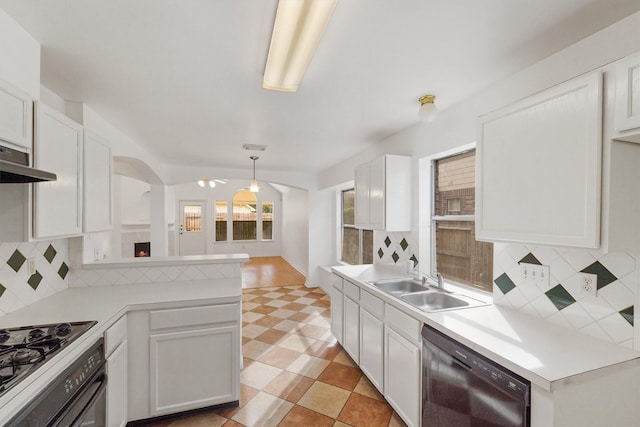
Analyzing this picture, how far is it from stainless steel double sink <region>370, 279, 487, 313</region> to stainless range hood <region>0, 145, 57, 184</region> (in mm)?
2192

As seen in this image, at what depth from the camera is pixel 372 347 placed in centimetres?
239

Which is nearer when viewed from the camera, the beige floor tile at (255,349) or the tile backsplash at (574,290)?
the tile backsplash at (574,290)

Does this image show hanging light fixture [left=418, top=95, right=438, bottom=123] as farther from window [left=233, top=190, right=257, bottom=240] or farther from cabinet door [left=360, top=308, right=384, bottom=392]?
A: window [left=233, top=190, right=257, bottom=240]

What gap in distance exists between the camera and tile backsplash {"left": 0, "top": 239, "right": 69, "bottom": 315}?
178cm

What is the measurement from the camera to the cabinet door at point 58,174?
1.51m

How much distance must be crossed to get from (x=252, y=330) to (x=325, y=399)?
1.59 metres

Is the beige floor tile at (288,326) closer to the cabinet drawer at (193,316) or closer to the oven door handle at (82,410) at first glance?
the cabinet drawer at (193,316)

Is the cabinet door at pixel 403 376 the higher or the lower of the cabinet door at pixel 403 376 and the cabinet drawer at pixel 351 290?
the lower

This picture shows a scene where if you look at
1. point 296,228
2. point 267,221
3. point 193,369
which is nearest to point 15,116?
point 193,369

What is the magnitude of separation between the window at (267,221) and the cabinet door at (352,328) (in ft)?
25.0

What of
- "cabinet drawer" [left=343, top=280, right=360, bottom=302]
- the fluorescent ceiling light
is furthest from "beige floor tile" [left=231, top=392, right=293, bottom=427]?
the fluorescent ceiling light

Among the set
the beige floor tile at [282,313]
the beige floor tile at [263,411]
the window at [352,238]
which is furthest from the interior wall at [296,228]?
the beige floor tile at [263,411]

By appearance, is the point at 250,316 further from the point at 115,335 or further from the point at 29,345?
the point at 29,345

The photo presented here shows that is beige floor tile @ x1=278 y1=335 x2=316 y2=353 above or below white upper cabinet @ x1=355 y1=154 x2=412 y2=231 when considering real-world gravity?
below
